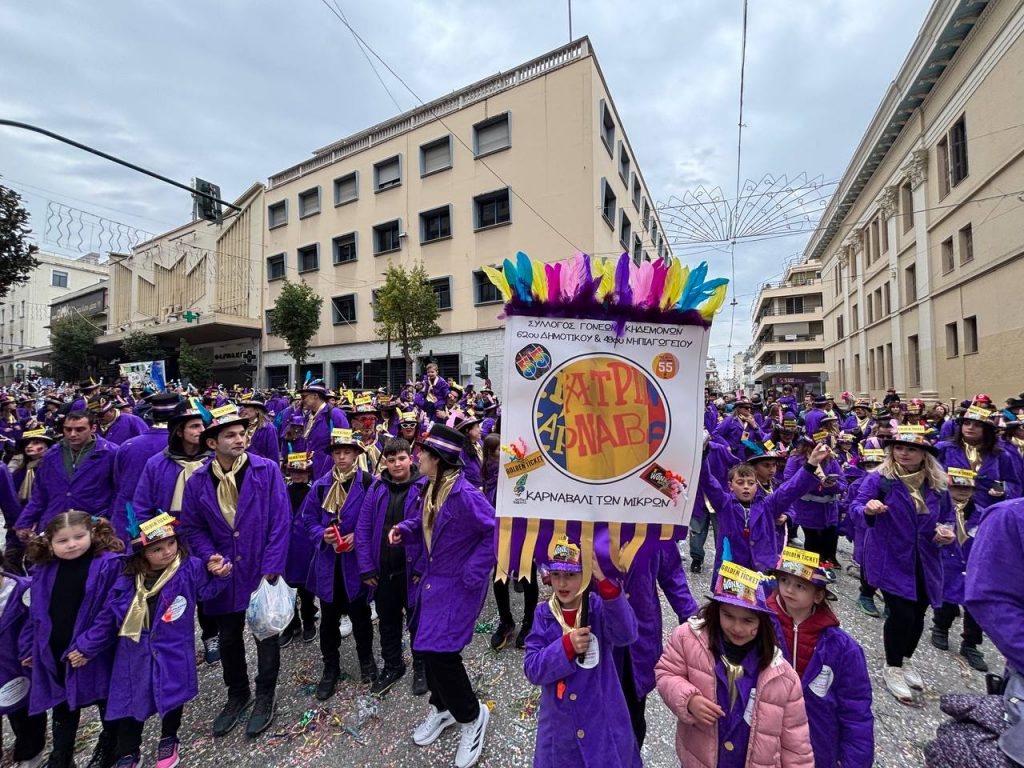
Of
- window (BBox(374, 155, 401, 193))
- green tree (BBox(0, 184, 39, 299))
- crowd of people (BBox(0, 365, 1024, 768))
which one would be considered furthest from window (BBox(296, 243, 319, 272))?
crowd of people (BBox(0, 365, 1024, 768))

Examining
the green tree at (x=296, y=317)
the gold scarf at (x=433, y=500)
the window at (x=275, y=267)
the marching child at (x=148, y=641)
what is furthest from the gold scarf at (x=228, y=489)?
the window at (x=275, y=267)

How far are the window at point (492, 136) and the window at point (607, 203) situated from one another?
4.75m

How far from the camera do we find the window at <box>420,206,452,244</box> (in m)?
22.8

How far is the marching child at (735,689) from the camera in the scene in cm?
185

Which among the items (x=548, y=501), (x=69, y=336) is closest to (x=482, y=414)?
(x=548, y=501)

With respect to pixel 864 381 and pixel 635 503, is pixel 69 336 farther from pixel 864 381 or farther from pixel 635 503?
pixel 864 381

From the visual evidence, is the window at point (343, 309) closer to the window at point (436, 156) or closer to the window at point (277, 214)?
the window at point (277, 214)

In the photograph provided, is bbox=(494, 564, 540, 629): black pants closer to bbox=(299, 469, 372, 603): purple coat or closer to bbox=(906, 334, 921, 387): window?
bbox=(299, 469, 372, 603): purple coat

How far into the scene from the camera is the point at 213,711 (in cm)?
327

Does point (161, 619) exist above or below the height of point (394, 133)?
below

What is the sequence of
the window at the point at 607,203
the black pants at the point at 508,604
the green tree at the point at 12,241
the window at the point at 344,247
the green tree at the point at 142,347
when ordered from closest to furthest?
the black pants at the point at 508,604, the green tree at the point at 12,241, the window at the point at 607,203, the window at the point at 344,247, the green tree at the point at 142,347

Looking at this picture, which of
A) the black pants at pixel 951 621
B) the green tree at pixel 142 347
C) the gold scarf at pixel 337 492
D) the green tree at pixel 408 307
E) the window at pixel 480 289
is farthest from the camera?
the green tree at pixel 142 347

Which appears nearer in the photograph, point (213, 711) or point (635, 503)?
point (635, 503)

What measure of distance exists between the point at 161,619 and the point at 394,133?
2698 cm
